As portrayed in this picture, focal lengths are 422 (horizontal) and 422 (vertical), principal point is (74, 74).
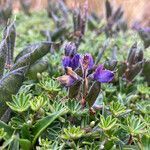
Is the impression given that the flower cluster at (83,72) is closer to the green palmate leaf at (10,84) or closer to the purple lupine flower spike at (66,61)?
the purple lupine flower spike at (66,61)

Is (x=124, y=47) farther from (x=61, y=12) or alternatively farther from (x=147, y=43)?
(x=61, y=12)

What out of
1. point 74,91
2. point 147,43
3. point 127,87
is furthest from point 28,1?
point 74,91

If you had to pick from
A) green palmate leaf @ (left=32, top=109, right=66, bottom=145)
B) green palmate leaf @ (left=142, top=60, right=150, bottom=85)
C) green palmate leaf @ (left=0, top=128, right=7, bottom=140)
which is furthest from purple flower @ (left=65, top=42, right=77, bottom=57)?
green palmate leaf @ (left=142, top=60, right=150, bottom=85)

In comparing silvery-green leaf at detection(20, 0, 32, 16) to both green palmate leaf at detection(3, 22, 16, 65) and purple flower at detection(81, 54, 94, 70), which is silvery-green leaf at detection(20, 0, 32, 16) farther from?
purple flower at detection(81, 54, 94, 70)

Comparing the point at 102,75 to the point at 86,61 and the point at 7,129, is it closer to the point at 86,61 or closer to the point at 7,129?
the point at 86,61

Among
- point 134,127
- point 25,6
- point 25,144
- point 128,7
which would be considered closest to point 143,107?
point 134,127
